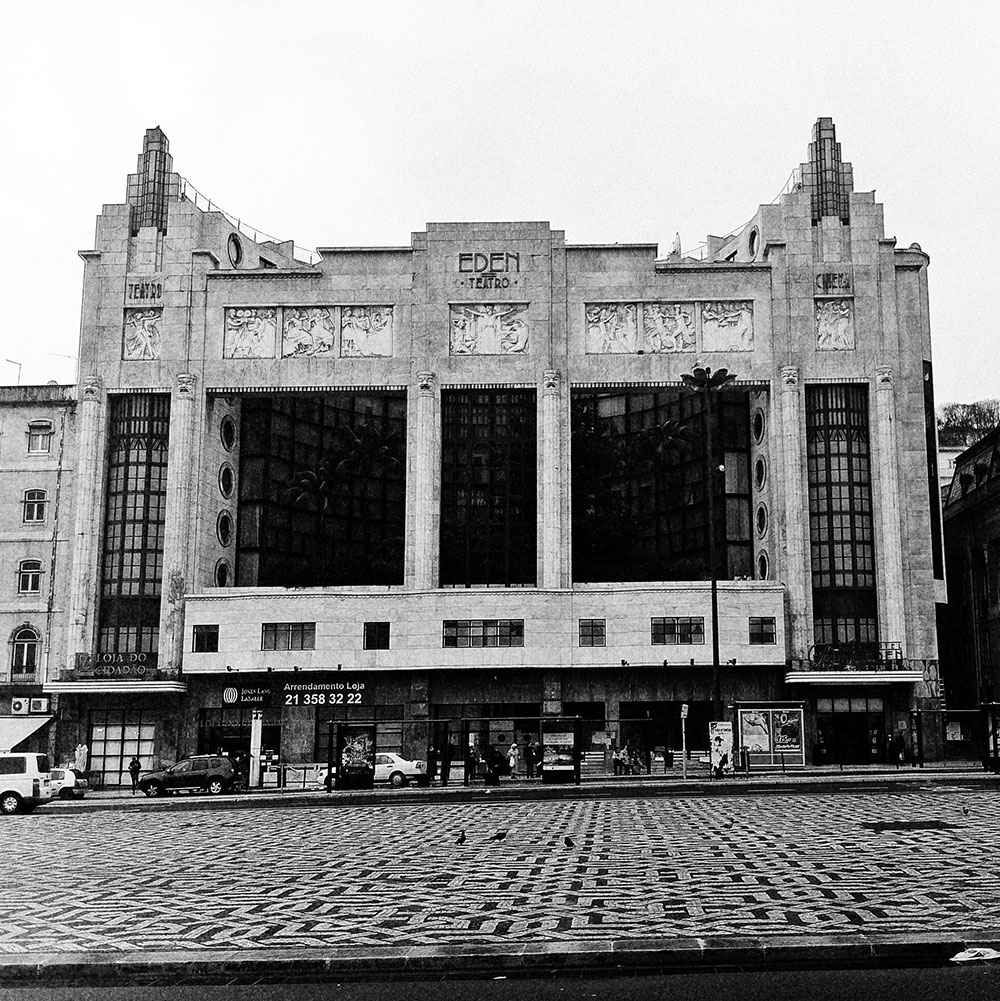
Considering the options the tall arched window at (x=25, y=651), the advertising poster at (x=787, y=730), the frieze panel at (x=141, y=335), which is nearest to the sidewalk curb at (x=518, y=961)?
the advertising poster at (x=787, y=730)

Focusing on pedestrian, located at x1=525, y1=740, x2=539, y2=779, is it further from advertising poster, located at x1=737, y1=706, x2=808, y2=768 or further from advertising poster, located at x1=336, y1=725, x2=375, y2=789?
advertising poster, located at x1=737, y1=706, x2=808, y2=768

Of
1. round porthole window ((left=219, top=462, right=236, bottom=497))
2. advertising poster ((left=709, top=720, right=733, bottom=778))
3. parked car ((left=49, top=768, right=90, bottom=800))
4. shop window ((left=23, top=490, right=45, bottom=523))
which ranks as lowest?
parked car ((left=49, top=768, right=90, bottom=800))

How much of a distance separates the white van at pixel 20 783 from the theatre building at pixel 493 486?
19.5m

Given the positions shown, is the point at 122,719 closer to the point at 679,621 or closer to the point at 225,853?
the point at 679,621

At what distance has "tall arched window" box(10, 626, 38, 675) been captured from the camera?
208ft

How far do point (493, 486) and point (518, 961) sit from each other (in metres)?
57.4

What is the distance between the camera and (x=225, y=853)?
23.1 meters

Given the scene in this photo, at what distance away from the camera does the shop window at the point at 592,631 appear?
198ft

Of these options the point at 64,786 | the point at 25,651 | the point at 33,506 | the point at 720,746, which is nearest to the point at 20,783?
the point at 64,786

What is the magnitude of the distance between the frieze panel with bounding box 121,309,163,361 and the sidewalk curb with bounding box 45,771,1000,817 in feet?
96.8

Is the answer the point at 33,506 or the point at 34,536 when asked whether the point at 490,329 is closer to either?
the point at 33,506

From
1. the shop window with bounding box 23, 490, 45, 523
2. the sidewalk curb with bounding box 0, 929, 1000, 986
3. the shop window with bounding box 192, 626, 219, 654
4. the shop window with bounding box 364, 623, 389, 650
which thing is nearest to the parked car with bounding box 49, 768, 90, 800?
the shop window with bounding box 192, 626, 219, 654

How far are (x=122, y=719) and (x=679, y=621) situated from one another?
90.4 feet

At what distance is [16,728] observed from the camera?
5969cm
